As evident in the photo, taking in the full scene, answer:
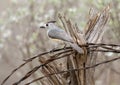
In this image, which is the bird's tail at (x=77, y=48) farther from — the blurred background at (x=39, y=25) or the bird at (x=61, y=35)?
the blurred background at (x=39, y=25)

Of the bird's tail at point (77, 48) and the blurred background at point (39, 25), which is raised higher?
the bird's tail at point (77, 48)

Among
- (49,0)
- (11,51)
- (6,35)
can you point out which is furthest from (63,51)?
(11,51)

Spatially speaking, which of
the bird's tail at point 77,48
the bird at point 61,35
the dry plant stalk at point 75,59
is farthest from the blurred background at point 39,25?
the bird's tail at point 77,48

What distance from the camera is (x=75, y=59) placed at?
2176 mm

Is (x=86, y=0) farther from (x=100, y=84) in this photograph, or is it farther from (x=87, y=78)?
(x=87, y=78)

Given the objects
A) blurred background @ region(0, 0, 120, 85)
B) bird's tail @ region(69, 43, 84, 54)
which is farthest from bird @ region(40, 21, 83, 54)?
blurred background @ region(0, 0, 120, 85)

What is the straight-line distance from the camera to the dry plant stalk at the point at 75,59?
2.15 metres

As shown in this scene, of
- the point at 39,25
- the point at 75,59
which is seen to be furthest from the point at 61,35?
the point at 39,25

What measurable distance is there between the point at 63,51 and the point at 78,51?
95mm

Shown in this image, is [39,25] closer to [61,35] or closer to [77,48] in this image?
[61,35]

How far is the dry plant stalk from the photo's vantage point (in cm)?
215

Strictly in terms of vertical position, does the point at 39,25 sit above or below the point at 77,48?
below

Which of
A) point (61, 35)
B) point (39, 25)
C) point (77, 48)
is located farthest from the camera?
point (39, 25)

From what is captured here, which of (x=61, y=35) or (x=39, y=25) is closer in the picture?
(x=61, y=35)
